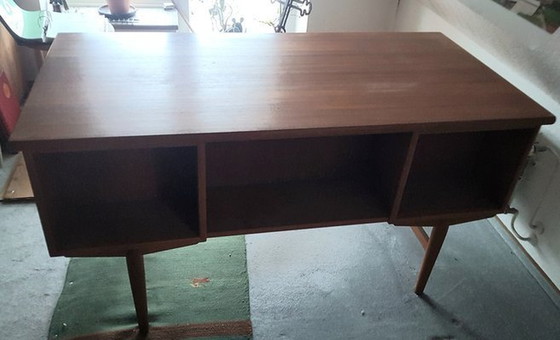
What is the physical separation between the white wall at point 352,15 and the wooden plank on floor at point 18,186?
136cm

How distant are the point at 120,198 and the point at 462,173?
939 mm

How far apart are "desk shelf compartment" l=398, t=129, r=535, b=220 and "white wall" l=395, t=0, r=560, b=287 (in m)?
0.33

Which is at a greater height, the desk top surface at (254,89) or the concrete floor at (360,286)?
the desk top surface at (254,89)

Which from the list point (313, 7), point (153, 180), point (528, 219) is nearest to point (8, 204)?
point (153, 180)

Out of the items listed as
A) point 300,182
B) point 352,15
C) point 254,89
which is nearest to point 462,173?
point 300,182

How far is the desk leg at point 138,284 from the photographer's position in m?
1.26

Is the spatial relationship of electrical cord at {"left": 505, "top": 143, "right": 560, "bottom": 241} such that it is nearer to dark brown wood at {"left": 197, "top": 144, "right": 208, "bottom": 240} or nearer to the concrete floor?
the concrete floor

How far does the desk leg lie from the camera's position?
1.26 m

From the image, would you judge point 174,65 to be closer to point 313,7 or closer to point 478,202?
point 478,202

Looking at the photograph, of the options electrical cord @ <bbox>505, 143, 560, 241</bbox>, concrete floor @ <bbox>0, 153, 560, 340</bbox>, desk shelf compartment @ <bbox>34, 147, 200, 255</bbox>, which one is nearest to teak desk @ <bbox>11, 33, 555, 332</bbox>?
desk shelf compartment @ <bbox>34, 147, 200, 255</bbox>

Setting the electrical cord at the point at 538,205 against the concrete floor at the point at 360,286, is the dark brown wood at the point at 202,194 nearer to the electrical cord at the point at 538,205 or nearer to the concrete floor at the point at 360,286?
the concrete floor at the point at 360,286

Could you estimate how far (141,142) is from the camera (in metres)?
1.01

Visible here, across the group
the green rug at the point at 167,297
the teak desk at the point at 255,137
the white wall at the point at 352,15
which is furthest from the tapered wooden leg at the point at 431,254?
the white wall at the point at 352,15

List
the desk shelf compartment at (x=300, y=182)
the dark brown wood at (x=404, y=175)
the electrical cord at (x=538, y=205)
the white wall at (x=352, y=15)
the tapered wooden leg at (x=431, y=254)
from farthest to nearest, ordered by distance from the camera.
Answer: the white wall at (x=352, y=15) → the electrical cord at (x=538, y=205) → the tapered wooden leg at (x=431, y=254) → the desk shelf compartment at (x=300, y=182) → the dark brown wood at (x=404, y=175)
